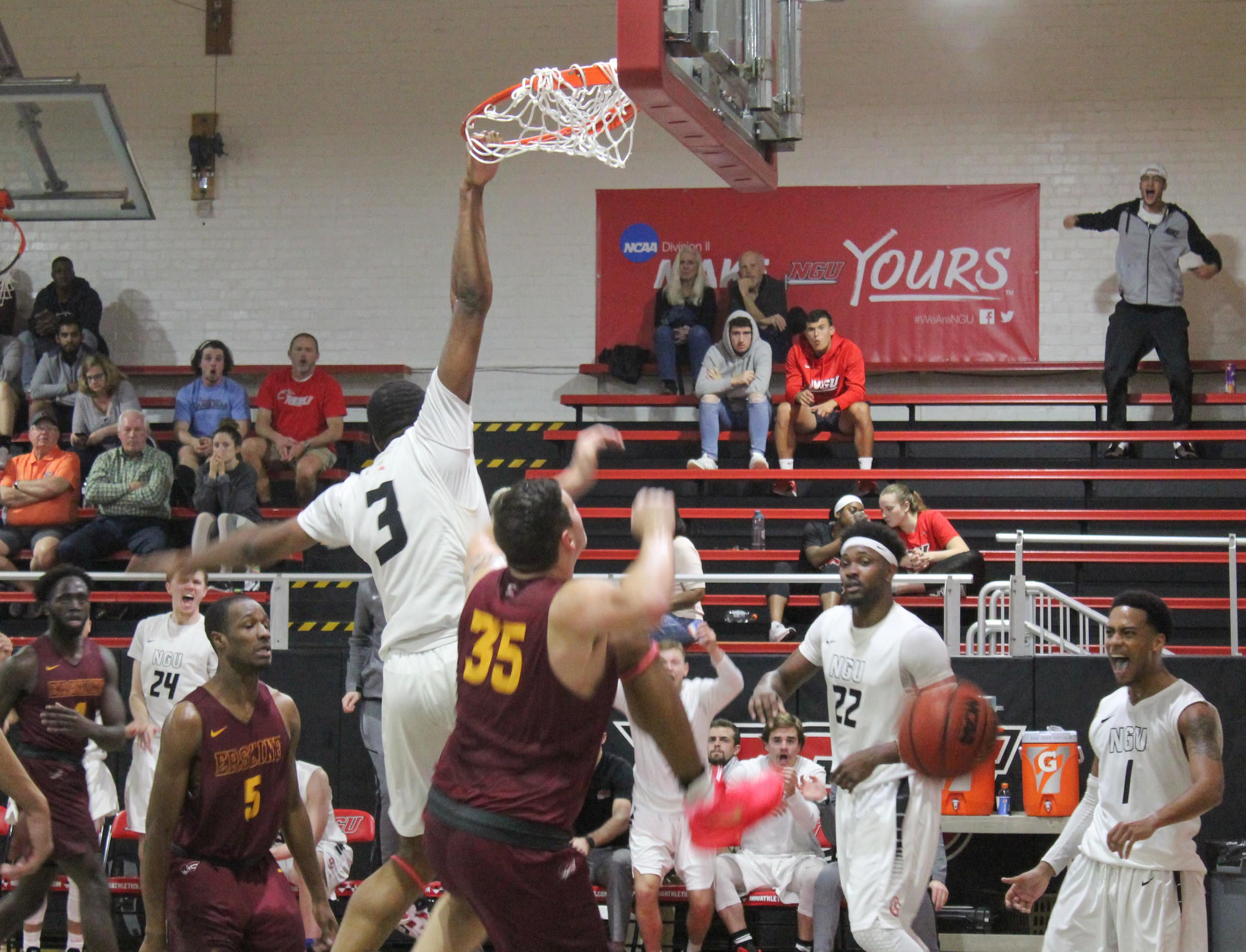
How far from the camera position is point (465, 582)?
480 centimetres

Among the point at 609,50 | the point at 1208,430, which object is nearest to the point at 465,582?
the point at 1208,430

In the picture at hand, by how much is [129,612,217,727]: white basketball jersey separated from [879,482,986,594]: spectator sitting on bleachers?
15.1ft

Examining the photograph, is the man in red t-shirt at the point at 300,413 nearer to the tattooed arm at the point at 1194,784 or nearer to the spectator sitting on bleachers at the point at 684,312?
the spectator sitting on bleachers at the point at 684,312

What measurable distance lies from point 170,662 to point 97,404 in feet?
16.4

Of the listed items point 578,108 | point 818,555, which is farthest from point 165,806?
point 818,555

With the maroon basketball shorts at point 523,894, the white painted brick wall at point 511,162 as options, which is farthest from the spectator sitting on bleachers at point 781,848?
the white painted brick wall at point 511,162

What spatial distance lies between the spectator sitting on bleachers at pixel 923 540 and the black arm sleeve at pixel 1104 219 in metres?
4.33

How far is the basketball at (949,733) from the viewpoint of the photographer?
18.0 ft

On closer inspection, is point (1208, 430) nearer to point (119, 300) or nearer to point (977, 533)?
point (977, 533)

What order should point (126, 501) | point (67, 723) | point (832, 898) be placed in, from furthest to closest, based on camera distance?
point (126, 501), point (832, 898), point (67, 723)

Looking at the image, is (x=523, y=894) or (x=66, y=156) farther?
(x=66, y=156)

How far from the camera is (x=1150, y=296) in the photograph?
13531 millimetres

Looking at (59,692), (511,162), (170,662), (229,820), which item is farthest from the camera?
(511,162)

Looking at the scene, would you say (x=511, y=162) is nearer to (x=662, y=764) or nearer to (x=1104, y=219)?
(x=1104, y=219)
